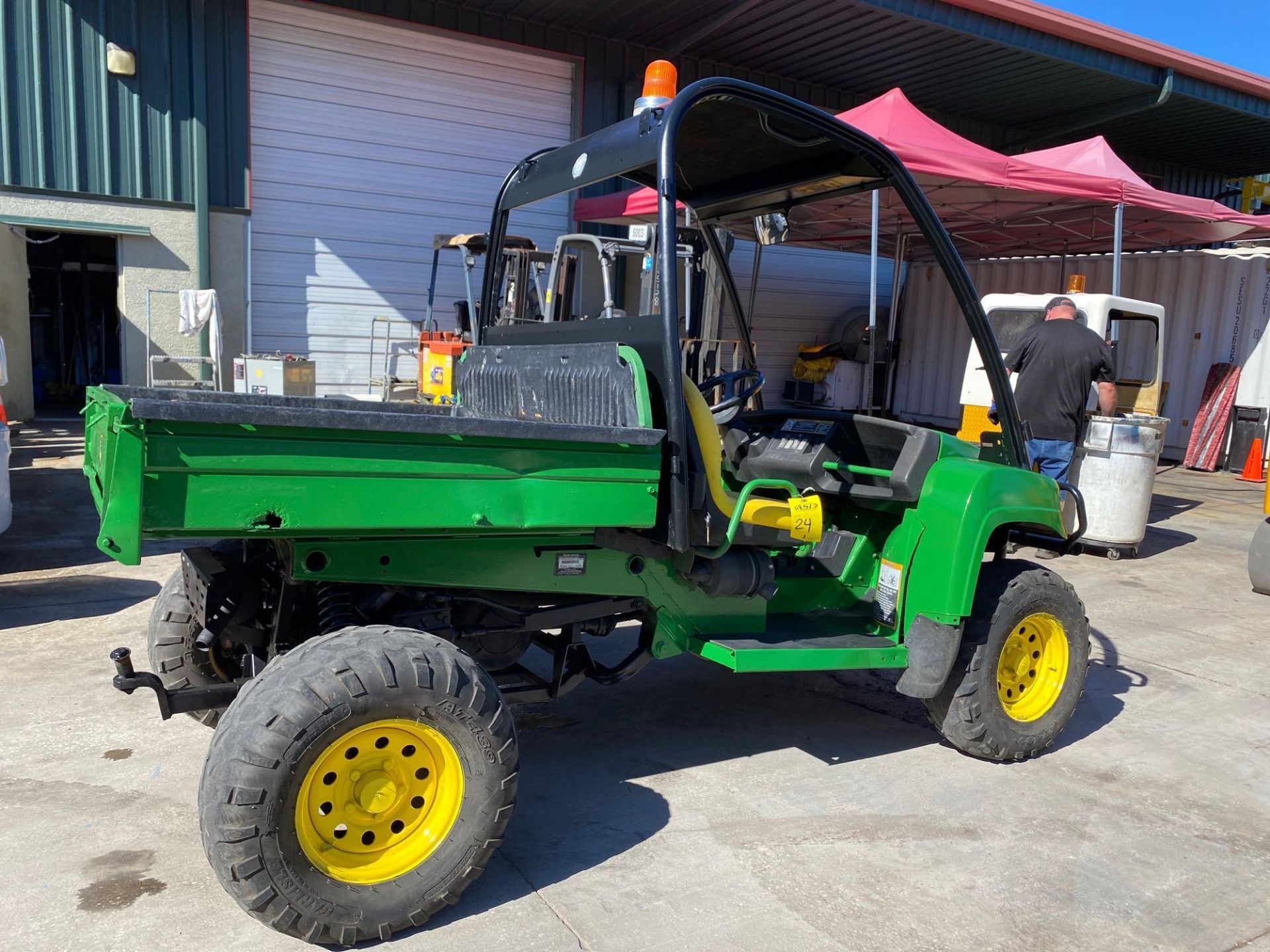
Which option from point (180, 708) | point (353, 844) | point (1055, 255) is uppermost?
point (1055, 255)

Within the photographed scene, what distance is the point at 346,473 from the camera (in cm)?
257

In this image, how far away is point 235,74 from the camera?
11734mm

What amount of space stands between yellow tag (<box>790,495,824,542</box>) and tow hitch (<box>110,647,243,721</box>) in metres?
1.92

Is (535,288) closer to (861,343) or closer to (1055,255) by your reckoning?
(861,343)

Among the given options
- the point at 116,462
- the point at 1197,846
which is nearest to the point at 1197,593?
the point at 1197,846

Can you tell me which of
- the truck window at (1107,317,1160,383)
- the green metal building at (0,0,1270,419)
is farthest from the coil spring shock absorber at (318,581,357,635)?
the truck window at (1107,317,1160,383)

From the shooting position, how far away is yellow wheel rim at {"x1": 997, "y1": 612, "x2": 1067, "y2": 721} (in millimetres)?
4109

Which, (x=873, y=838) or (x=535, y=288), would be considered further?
(x=535, y=288)

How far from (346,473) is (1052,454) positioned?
6.41m

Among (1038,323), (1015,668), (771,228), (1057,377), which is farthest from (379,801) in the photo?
(1038,323)

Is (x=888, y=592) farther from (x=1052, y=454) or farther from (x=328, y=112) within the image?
(x=328, y=112)

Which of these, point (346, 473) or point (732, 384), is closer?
point (346, 473)

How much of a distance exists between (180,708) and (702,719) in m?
2.22

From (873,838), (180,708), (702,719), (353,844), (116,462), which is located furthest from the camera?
(702,719)
